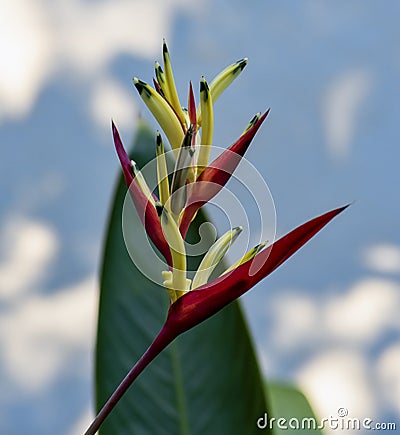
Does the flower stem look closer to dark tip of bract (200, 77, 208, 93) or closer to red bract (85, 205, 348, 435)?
red bract (85, 205, 348, 435)

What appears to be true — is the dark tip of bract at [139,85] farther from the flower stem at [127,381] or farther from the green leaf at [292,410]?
the green leaf at [292,410]

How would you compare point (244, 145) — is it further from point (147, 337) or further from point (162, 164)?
point (147, 337)

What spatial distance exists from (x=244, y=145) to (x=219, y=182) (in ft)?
0.09

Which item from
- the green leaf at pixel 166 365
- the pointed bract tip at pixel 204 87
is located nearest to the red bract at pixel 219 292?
the pointed bract tip at pixel 204 87

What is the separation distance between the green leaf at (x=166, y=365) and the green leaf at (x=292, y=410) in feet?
0.65

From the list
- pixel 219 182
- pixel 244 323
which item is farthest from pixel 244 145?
pixel 244 323

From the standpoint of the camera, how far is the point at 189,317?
40 centimetres

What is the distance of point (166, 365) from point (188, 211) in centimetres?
46

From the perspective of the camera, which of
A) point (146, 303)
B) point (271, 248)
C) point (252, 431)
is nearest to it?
point (271, 248)

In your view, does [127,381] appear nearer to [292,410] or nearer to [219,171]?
[219,171]

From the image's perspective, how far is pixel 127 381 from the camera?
395 mm

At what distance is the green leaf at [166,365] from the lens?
804 mm

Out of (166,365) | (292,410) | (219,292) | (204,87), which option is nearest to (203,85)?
(204,87)

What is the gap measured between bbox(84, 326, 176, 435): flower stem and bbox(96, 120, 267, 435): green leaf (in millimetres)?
411
